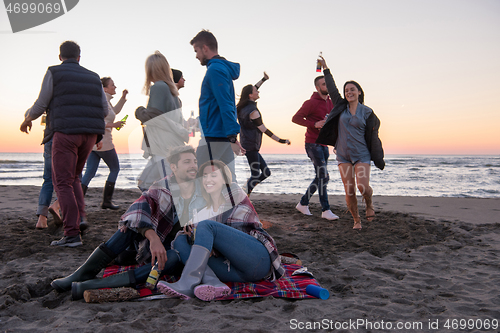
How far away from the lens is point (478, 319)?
1.98 meters

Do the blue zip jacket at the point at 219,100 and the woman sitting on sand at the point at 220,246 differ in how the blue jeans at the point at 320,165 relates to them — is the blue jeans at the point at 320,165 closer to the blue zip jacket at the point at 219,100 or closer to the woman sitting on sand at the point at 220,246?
the blue zip jacket at the point at 219,100

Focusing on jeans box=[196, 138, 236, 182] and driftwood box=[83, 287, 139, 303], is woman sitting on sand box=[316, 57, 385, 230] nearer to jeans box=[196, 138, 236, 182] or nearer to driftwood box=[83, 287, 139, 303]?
jeans box=[196, 138, 236, 182]

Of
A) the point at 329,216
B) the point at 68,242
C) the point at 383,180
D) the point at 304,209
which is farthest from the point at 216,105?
the point at 383,180

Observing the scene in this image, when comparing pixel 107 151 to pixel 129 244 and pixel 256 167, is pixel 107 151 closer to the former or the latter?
pixel 256 167

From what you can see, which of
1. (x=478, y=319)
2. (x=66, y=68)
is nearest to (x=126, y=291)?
(x=478, y=319)

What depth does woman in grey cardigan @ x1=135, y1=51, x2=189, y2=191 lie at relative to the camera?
131 inches

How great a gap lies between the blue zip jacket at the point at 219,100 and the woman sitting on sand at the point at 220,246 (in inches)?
20.2

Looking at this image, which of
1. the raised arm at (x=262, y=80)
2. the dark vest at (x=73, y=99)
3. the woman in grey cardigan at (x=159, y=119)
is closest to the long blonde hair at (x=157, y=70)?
the woman in grey cardigan at (x=159, y=119)

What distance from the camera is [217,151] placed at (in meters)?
2.97

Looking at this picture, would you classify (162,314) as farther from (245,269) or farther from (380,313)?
(380,313)

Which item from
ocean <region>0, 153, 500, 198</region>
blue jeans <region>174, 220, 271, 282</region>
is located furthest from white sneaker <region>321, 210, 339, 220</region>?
blue jeans <region>174, 220, 271, 282</region>

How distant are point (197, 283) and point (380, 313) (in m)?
1.15

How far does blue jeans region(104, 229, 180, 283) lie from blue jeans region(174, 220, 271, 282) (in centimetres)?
6

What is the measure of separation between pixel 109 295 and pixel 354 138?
3.44 m
